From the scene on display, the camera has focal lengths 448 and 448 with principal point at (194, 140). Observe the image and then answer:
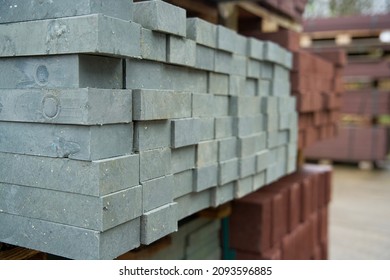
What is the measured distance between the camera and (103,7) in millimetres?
1290

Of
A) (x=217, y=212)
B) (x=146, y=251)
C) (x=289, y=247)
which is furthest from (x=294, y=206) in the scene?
(x=146, y=251)

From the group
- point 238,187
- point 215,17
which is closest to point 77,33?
point 238,187

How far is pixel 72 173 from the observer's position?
133cm

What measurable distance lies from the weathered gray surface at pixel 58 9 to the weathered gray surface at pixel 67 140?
0.33 meters

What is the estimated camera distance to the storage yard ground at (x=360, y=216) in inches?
195

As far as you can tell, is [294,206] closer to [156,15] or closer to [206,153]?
[206,153]

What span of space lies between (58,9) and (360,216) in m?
5.95

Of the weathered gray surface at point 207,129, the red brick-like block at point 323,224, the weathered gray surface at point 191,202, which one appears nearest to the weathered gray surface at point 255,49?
the weathered gray surface at point 207,129

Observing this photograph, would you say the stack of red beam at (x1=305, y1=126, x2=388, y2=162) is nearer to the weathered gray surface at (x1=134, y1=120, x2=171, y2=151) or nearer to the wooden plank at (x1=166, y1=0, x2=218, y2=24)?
the wooden plank at (x1=166, y1=0, x2=218, y2=24)

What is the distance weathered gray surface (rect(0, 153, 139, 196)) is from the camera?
→ 129 centimetres

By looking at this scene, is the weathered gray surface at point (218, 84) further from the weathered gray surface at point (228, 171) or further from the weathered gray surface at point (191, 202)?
the weathered gray surface at point (191, 202)

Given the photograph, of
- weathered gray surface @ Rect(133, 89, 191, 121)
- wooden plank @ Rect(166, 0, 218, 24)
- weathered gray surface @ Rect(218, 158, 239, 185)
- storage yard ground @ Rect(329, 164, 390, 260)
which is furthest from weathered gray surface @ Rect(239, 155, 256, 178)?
storage yard ground @ Rect(329, 164, 390, 260)

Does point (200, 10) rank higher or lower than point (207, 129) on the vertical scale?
higher

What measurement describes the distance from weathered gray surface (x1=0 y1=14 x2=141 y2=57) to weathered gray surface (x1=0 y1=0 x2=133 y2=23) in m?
0.02
